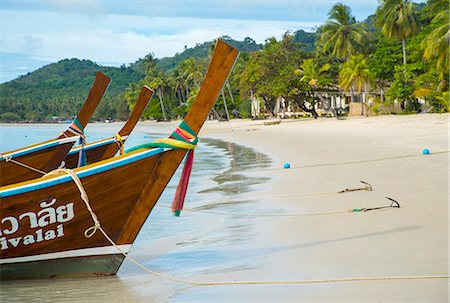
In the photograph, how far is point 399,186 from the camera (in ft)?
32.2

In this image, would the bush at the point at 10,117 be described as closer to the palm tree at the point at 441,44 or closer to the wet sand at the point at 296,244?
the palm tree at the point at 441,44

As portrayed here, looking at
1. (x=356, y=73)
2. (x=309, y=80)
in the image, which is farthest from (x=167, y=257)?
(x=309, y=80)

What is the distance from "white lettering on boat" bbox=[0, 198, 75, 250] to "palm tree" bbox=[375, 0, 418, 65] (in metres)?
37.3

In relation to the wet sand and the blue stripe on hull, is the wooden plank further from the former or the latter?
the wet sand

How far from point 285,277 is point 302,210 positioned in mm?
3370

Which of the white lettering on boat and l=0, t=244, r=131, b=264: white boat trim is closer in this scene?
the white lettering on boat

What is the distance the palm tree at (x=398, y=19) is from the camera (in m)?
39.9

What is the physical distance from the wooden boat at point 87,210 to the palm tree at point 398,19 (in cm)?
Result: 3679

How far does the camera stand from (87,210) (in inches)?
219

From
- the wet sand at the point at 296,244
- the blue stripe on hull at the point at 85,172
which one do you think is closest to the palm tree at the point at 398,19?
the wet sand at the point at 296,244

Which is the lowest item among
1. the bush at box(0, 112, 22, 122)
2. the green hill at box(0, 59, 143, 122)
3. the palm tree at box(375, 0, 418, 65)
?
the bush at box(0, 112, 22, 122)

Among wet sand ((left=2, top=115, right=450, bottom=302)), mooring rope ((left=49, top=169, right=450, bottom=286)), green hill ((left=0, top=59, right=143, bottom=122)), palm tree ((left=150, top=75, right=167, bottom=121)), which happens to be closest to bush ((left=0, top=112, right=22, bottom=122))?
green hill ((left=0, top=59, right=143, bottom=122))

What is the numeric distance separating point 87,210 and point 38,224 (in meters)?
0.42

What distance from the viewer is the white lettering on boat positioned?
542cm
